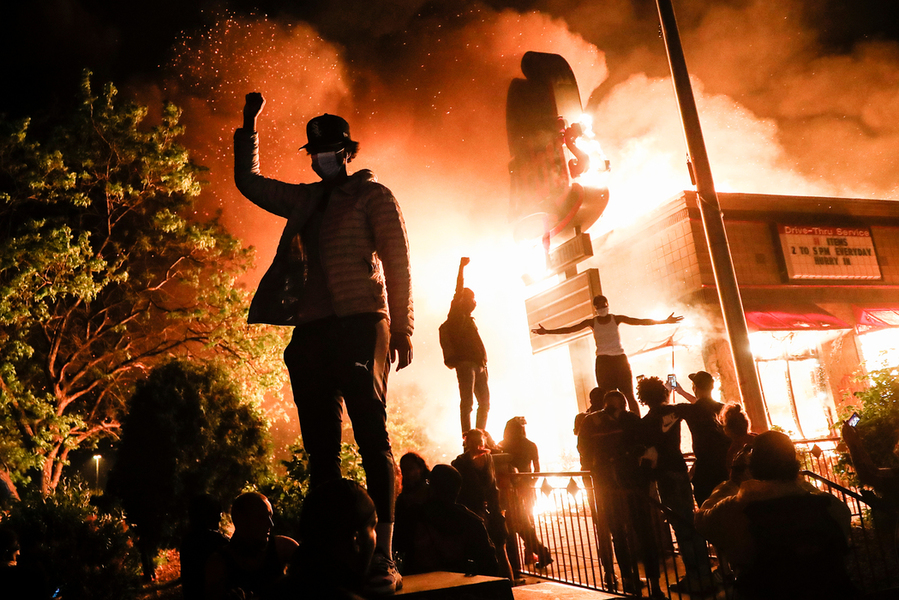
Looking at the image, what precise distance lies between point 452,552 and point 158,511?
29.1 feet

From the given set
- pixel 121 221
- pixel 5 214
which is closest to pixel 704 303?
pixel 121 221

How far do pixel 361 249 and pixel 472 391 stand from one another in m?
6.04

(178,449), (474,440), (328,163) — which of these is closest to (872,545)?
(474,440)

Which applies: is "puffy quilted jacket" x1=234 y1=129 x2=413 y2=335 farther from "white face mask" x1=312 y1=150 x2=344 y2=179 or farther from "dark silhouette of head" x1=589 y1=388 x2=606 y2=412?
"dark silhouette of head" x1=589 y1=388 x2=606 y2=412

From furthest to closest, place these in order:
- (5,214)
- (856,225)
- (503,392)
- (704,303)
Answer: (503,392) < (856,225) < (704,303) < (5,214)

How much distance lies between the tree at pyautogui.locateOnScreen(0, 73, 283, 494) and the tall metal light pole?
42.4 feet

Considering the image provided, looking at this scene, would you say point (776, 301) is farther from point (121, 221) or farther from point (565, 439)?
point (121, 221)

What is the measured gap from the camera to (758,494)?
129 inches

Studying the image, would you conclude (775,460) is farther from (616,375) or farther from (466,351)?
(466,351)

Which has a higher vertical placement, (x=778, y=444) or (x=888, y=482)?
(x=778, y=444)

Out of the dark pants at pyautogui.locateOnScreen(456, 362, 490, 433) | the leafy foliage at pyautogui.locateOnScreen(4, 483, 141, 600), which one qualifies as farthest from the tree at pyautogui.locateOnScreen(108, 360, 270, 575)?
the dark pants at pyautogui.locateOnScreen(456, 362, 490, 433)

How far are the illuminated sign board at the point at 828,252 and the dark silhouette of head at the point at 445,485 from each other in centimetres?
2025

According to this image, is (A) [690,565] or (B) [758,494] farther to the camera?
(A) [690,565]

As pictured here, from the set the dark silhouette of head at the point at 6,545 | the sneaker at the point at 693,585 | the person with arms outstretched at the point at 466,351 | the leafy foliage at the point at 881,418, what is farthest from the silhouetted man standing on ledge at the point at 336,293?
the leafy foliage at the point at 881,418
